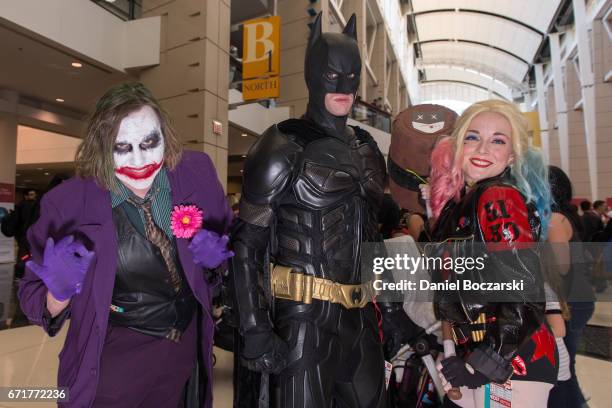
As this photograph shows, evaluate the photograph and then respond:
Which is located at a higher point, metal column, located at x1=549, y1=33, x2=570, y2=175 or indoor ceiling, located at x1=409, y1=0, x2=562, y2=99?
indoor ceiling, located at x1=409, y1=0, x2=562, y2=99

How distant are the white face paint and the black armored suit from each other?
0.38m

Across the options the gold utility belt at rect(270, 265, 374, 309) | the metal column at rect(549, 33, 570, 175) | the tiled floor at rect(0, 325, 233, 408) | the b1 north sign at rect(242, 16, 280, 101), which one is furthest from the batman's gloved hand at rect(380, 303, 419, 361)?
the metal column at rect(549, 33, 570, 175)

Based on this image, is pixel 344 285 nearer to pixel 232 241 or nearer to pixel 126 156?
pixel 232 241

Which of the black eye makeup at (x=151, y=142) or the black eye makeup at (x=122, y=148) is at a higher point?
the black eye makeup at (x=151, y=142)

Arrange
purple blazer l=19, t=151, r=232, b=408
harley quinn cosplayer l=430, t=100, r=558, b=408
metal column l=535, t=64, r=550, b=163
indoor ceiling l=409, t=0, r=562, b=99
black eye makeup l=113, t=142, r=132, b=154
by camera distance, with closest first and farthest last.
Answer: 1. harley quinn cosplayer l=430, t=100, r=558, b=408
2. purple blazer l=19, t=151, r=232, b=408
3. black eye makeup l=113, t=142, r=132, b=154
4. metal column l=535, t=64, r=550, b=163
5. indoor ceiling l=409, t=0, r=562, b=99

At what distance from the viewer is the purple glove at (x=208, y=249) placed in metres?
1.52

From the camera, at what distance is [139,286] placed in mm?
1483

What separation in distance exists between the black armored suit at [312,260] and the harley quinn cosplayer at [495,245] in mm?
333

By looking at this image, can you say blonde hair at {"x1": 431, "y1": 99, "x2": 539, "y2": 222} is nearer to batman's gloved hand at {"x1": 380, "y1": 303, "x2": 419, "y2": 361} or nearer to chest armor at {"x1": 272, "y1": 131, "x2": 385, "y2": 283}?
chest armor at {"x1": 272, "y1": 131, "x2": 385, "y2": 283}

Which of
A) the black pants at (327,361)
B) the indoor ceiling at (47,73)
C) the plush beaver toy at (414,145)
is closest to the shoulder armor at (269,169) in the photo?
the black pants at (327,361)

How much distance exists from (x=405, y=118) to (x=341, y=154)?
0.76 metres

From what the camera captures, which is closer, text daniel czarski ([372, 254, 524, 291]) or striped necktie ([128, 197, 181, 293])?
text daniel czarski ([372, 254, 524, 291])

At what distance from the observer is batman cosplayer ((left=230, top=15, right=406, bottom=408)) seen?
1597 millimetres

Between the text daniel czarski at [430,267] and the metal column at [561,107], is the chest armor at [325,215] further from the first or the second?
the metal column at [561,107]
